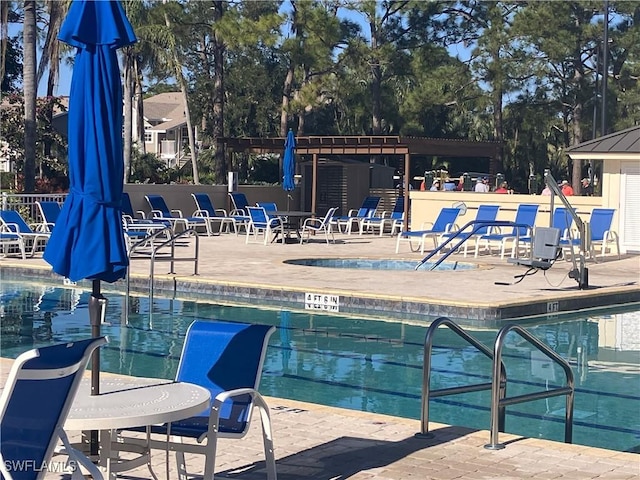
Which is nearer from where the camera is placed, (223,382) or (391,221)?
(223,382)

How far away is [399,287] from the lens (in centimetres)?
1395

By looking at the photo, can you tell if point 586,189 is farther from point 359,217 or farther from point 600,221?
point 600,221

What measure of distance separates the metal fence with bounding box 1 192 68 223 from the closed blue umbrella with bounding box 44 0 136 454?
15627mm

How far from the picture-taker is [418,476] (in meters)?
5.14

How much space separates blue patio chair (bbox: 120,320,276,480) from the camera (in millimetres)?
4754

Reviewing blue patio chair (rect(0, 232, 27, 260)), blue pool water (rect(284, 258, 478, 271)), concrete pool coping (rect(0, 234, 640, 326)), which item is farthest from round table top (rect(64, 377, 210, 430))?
blue pool water (rect(284, 258, 478, 271))

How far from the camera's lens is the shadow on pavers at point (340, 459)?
5.20m

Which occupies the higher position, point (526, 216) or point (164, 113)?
point (164, 113)

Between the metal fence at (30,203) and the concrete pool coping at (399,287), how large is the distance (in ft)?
11.7

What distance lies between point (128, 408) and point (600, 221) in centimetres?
1644

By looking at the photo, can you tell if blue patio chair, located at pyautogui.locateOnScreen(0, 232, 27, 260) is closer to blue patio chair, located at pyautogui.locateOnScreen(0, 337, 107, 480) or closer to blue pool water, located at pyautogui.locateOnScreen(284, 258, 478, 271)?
blue pool water, located at pyautogui.locateOnScreen(284, 258, 478, 271)

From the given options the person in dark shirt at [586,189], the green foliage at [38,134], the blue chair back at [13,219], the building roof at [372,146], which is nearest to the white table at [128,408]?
the blue chair back at [13,219]

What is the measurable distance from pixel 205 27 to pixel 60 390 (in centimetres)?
3692

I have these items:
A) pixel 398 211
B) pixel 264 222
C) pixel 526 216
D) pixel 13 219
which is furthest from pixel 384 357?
pixel 398 211
